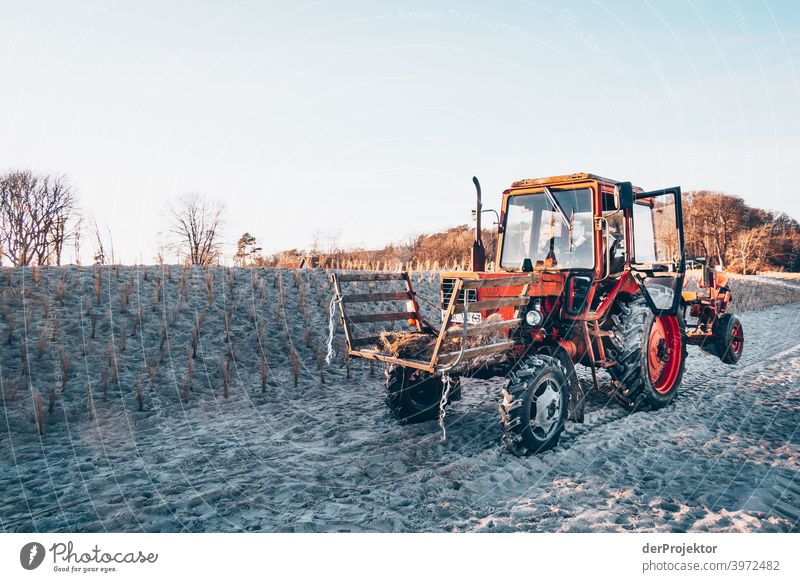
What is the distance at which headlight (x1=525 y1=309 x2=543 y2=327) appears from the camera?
202 inches

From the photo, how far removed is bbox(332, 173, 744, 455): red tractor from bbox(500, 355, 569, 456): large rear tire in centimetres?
1

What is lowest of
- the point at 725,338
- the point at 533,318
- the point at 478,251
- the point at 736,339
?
the point at 736,339

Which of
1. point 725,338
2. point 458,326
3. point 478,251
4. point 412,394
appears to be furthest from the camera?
point 725,338

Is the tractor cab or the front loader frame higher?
the tractor cab

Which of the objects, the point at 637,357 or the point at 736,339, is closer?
the point at 637,357

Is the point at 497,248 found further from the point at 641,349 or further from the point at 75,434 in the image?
the point at 75,434

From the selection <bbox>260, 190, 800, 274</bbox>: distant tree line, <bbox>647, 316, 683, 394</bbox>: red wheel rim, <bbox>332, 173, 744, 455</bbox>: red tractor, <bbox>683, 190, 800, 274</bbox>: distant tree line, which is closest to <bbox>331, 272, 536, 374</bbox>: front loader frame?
<bbox>332, 173, 744, 455</bbox>: red tractor

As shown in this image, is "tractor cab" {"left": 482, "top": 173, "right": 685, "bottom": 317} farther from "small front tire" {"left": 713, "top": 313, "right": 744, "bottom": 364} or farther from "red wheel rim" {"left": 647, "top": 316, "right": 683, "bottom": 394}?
"small front tire" {"left": 713, "top": 313, "right": 744, "bottom": 364}

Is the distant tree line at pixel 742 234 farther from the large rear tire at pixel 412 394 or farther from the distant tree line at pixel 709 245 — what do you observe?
the large rear tire at pixel 412 394

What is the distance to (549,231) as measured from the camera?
5902 millimetres

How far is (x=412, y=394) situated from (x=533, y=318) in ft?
5.40

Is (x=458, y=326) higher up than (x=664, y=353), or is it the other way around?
(x=458, y=326)

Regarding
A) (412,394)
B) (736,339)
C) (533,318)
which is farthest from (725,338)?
(412,394)

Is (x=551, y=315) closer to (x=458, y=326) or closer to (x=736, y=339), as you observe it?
(x=458, y=326)
